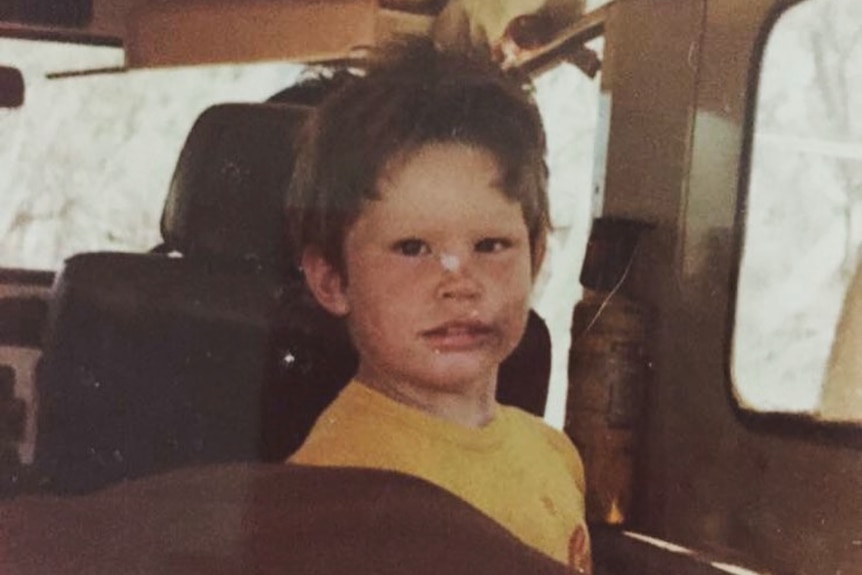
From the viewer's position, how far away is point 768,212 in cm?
104

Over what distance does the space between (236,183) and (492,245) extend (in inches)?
7.9

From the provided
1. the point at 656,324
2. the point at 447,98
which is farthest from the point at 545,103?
the point at 656,324

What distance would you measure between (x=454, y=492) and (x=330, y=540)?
0.11 metres

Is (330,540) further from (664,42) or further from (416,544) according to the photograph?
(664,42)

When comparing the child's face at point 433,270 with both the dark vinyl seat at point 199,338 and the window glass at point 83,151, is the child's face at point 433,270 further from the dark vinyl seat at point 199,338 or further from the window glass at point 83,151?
the window glass at point 83,151

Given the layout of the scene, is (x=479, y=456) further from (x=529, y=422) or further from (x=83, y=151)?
(x=83, y=151)

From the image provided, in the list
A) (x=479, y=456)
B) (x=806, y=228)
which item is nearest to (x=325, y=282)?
(x=479, y=456)

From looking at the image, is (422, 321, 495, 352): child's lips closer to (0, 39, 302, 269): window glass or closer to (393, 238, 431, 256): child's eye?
(393, 238, 431, 256): child's eye

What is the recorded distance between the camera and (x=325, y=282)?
92 centimetres

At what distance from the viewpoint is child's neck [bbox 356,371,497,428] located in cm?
93

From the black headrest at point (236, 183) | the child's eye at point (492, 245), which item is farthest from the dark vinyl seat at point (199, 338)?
the child's eye at point (492, 245)

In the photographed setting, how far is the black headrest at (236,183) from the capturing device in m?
0.91

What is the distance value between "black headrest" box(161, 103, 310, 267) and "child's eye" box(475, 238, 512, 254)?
0.48ft

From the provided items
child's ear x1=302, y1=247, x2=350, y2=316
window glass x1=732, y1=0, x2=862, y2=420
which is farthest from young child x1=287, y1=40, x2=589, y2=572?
window glass x1=732, y1=0, x2=862, y2=420
